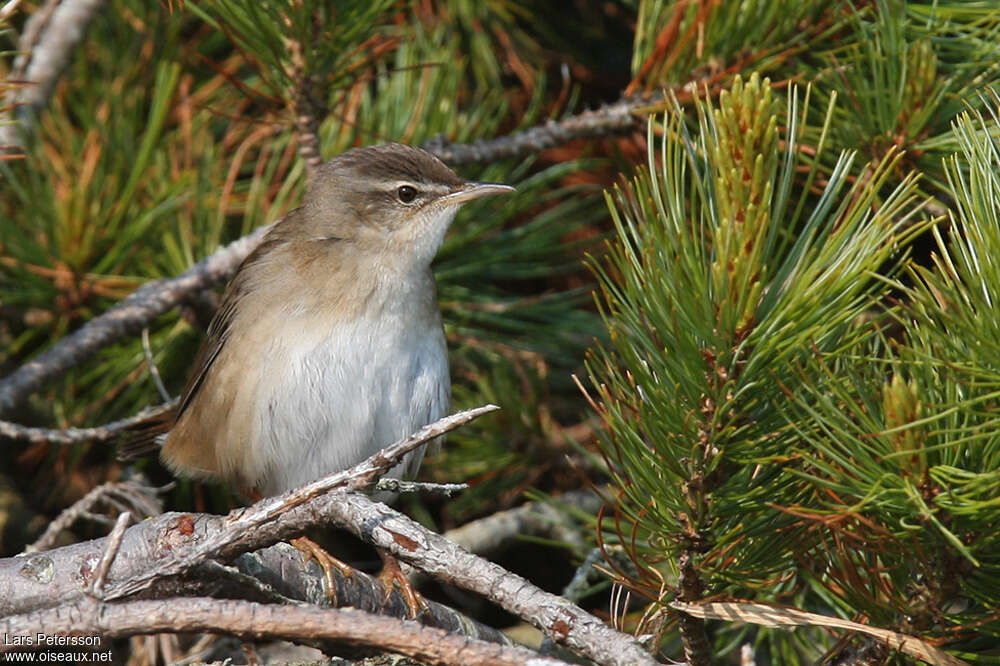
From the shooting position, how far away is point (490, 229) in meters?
4.62

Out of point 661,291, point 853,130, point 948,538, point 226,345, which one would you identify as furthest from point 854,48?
point 226,345

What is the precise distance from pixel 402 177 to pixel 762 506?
2.23 m

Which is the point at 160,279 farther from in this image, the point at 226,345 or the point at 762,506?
the point at 762,506

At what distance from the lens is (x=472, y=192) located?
4.11 m

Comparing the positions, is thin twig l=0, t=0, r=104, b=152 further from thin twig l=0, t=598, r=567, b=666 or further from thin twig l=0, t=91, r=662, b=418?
thin twig l=0, t=598, r=567, b=666

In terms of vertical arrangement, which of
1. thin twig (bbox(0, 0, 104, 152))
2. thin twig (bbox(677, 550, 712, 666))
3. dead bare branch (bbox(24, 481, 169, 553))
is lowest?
dead bare branch (bbox(24, 481, 169, 553))

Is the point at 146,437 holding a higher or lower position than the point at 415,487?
lower

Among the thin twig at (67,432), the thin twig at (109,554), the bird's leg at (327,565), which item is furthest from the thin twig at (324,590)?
the thin twig at (67,432)

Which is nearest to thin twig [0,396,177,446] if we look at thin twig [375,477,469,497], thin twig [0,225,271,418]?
thin twig [0,225,271,418]

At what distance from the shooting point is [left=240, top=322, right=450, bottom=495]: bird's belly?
3779 millimetres

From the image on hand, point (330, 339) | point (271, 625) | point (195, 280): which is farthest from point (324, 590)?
point (195, 280)

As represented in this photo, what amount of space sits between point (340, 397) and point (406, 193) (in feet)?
2.96

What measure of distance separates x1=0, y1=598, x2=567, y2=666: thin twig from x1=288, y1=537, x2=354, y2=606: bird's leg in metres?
0.78

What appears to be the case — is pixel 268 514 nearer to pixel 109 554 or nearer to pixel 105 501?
pixel 109 554
